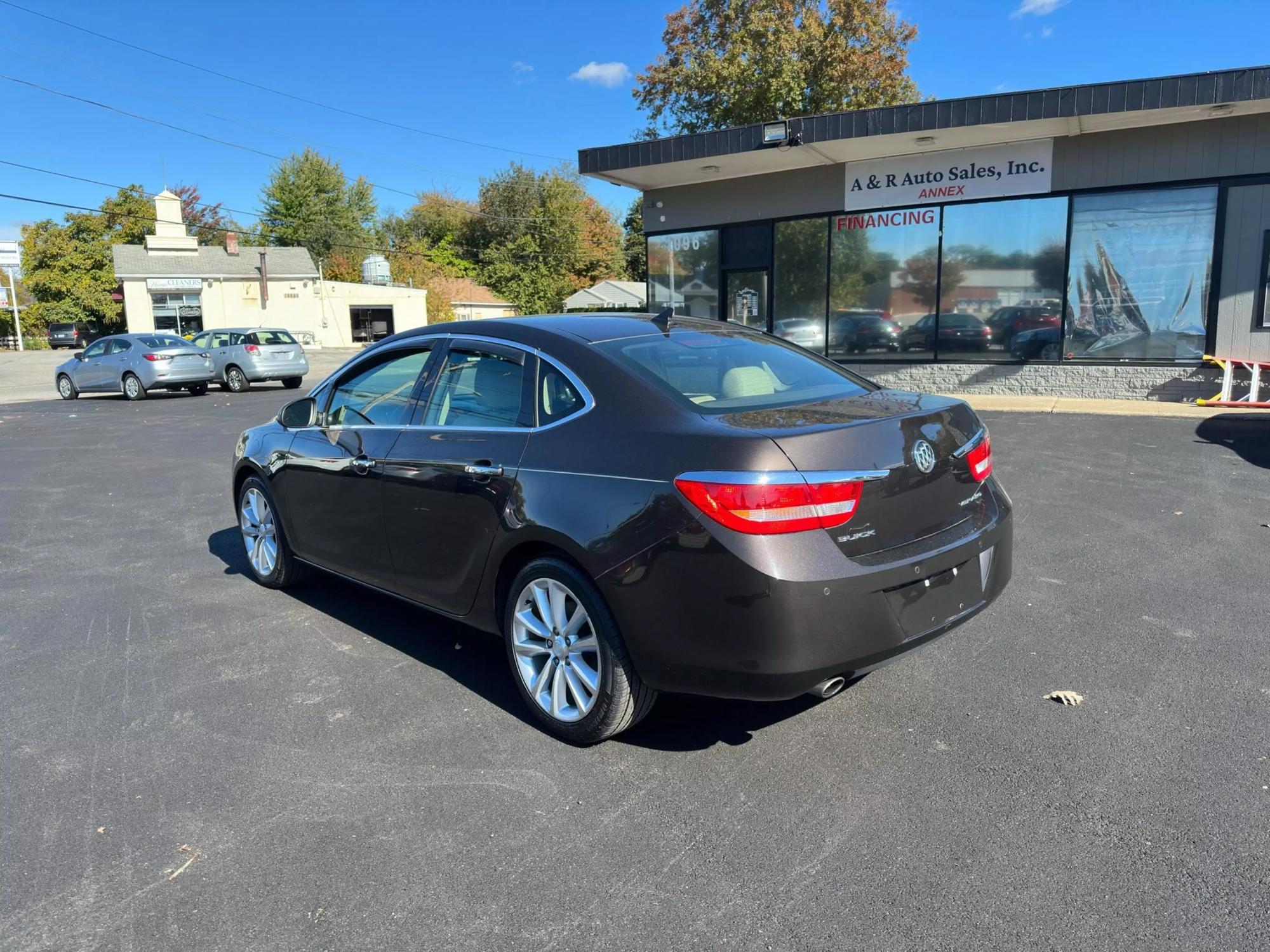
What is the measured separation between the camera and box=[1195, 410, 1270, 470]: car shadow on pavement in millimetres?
9078

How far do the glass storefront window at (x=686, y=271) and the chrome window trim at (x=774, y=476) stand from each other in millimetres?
14860

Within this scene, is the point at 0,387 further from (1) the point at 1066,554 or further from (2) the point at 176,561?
(1) the point at 1066,554

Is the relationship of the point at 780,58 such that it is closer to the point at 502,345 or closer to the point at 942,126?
the point at 942,126

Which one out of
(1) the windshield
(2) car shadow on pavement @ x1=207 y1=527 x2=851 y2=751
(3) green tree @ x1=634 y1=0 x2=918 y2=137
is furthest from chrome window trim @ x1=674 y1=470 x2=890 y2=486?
(3) green tree @ x1=634 y1=0 x2=918 y2=137

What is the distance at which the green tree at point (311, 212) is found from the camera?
214 feet

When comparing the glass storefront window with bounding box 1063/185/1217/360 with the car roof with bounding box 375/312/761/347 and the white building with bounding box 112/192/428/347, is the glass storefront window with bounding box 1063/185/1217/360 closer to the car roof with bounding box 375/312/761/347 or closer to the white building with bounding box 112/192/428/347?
the car roof with bounding box 375/312/761/347

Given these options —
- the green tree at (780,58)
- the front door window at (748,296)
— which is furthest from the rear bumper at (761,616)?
the green tree at (780,58)

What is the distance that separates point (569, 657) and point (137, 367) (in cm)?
2116

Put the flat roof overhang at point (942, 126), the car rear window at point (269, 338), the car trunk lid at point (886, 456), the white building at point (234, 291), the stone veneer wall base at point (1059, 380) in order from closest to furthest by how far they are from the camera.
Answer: the car trunk lid at point (886, 456) → the flat roof overhang at point (942, 126) → the stone veneer wall base at point (1059, 380) → the car rear window at point (269, 338) → the white building at point (234, 291)

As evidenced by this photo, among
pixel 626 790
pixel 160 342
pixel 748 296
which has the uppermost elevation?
pixel 748 296

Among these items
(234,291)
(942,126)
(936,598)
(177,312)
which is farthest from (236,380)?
(177,312)

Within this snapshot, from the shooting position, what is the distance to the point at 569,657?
3.48m

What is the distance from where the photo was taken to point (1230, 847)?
2723 millimetres

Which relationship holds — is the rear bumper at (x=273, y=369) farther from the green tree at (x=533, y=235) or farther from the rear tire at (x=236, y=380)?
the green tree at (x=533, y=235)
